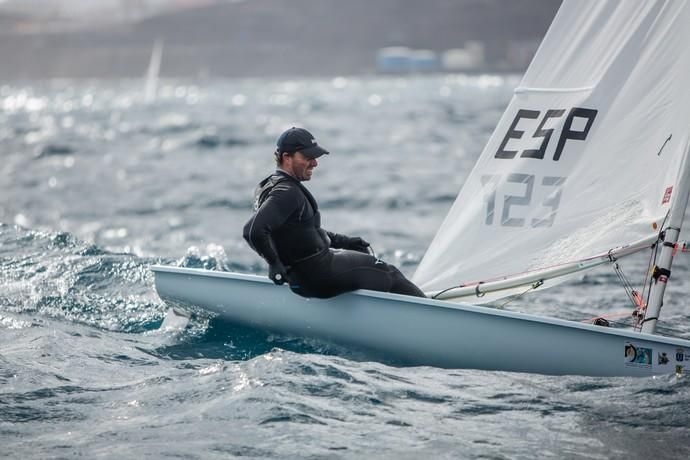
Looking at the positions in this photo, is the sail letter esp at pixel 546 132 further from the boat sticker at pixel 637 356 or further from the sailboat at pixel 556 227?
the boat sticker at pixel 637 356

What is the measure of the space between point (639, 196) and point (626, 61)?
71 cm

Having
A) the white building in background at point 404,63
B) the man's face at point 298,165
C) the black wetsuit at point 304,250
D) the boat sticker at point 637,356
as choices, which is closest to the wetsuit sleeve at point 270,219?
the black wetsuit at point 304,250

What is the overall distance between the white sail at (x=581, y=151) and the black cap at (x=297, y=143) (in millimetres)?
1014

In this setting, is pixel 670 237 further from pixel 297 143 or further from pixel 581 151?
pixel 297 143

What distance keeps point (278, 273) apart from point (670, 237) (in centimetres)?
193

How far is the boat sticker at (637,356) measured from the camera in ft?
14.7

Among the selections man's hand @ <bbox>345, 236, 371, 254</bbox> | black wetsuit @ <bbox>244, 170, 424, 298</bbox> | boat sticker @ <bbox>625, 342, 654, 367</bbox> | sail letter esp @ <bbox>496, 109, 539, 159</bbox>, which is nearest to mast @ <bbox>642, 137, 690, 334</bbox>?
boat sticker @ <bbox>625, 342, 654, 367</bbox>

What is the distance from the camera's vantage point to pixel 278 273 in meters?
4.69

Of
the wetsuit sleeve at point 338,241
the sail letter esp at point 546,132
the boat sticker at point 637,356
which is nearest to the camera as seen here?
the boat sticker at point 637,356

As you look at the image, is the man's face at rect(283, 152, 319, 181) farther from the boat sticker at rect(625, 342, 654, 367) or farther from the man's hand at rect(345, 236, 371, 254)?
the boat sticker at rect(625, 342, 654, 367)

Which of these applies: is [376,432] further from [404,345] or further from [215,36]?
[215,36]

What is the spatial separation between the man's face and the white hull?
631mm

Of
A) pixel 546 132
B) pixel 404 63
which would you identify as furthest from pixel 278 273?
pixel 404 63

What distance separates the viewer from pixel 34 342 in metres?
5.18
